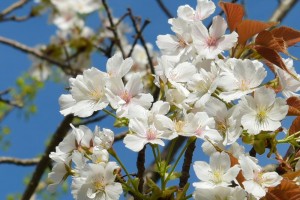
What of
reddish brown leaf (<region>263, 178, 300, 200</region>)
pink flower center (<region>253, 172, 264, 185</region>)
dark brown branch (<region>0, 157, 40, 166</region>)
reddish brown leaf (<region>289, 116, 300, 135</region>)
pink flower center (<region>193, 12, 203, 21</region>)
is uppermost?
pink flower center (<region>193, 12, 203, 21</region>)

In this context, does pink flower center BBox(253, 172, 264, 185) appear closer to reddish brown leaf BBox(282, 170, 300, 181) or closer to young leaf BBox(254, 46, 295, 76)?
reddish brown leaf BBox(282, 170, 300, 181)

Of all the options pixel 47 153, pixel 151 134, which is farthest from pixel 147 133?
pixel 47 153

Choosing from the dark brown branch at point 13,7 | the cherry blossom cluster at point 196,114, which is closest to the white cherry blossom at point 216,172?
the cherry blossom cluster at point 196,114

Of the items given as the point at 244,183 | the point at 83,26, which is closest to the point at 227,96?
the point at 244,183

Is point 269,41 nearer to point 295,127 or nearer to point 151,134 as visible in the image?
point 295,127

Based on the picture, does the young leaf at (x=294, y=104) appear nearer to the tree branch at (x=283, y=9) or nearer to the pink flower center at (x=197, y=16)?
the pink flower center at (x=197, y=16)

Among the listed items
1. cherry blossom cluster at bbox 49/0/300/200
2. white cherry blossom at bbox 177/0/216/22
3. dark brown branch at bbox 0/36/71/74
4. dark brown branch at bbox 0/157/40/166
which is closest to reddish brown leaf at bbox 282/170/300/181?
cherry blossom cluster at bbox 49/0/300/200
